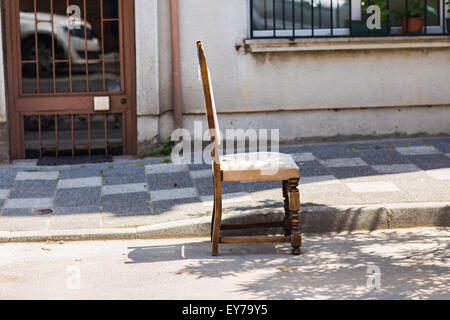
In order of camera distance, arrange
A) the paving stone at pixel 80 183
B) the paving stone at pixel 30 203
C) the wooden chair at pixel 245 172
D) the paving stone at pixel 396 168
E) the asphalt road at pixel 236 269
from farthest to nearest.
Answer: the paving stone at pixel 396 168, the paving stone at pixel 80 183, the paving stone at pixel 30 203, the wooden chair at pixel 245 172, the asphalt road at pixel 236 269

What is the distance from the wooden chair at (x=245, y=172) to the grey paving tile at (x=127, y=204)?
124 centimetres

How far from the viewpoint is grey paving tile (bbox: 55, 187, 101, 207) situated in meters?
7.39

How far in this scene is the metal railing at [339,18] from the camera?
31.9 ft

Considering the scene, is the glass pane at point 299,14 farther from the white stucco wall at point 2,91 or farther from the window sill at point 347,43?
the white stucco wall at point 2,91

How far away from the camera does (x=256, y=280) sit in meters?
5.34

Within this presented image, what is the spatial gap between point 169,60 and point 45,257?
13.2 feet

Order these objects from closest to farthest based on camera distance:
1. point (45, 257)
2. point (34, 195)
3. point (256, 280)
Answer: point (256, 280)
point (45, 257)
point (34, 195)

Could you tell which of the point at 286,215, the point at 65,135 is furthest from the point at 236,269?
the point at 65,135

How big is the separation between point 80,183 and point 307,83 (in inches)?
124

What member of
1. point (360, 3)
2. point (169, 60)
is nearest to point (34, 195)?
point (169, 60)

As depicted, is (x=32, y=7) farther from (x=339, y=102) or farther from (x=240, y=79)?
(x=339, y=102)

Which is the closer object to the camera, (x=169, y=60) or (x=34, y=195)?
(x=34, y=195)

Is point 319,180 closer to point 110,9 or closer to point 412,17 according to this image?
point 412,17

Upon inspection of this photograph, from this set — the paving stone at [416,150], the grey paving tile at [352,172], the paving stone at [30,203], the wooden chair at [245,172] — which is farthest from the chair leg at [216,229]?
the paving stone at [416,150]
